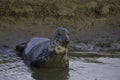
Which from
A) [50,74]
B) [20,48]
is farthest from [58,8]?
[50,74]

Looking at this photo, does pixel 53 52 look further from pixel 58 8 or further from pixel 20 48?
pixel 58 8

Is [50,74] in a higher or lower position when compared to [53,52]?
lower

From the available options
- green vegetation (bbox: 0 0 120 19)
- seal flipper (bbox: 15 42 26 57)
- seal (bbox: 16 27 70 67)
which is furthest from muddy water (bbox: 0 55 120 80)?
green vegetation (bbox: 0 0 120 19)

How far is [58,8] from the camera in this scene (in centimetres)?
1266

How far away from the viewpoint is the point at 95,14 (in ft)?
43.2

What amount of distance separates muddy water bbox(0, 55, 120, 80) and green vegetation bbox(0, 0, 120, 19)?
9.45ft

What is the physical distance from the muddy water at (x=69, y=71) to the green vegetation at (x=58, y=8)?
288 cm

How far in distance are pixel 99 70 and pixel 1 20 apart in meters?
4.37

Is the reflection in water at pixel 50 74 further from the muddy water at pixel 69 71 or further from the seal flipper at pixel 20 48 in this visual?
the seal flipper at pixel 20 48

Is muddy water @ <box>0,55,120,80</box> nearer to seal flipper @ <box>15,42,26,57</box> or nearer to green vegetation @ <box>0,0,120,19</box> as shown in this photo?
seal flipper @ <box>15,42,26,57</box>

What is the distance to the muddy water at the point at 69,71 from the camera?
777 centimetres

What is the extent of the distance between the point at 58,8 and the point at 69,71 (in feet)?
15.3

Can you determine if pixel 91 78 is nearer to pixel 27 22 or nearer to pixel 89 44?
pixel 89 44

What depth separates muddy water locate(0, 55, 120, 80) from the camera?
25.5 feet
